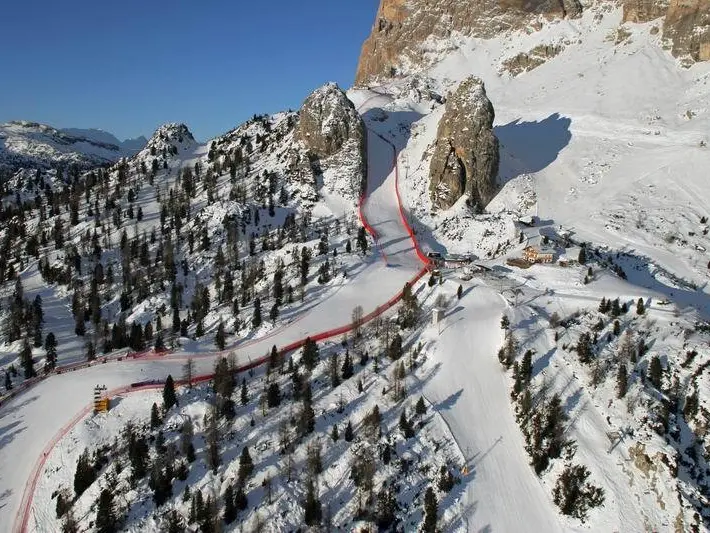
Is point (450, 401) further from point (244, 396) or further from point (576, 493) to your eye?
point (244, 396)

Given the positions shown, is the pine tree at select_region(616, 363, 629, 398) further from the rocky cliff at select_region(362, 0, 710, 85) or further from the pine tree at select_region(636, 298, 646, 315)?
the rocky cliff at select_region(362, 0, 710, 85)

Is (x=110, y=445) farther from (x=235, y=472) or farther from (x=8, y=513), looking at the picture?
(x=235, y=472)

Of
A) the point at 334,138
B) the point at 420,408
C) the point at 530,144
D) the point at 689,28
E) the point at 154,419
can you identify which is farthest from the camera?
the point at 689,28

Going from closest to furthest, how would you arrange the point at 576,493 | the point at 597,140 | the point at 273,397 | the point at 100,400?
the point at 576,493 → the point at 273,397 → the point at 100,400 → the point at 597,140

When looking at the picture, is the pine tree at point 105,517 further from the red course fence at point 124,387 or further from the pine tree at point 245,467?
the pine tree at point 245,467

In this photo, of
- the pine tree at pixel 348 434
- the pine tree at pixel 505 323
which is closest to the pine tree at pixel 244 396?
the pine tree at pixel 348 434

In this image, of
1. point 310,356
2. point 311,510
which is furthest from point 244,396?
point 311,510
